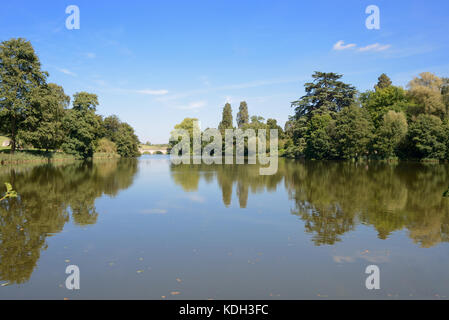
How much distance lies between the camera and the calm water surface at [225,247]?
619cm

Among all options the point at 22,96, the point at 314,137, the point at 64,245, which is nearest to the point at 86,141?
the point at 22,96

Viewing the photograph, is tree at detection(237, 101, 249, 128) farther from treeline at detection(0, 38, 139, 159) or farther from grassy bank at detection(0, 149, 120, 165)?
treeline at detection(0, 38, 139, 159)

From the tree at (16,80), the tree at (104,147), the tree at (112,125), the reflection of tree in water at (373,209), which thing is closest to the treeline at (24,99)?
the tree at (16,80)

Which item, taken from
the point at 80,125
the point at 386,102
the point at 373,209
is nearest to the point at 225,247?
the point at 373,209

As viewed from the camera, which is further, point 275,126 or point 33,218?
point 275,126

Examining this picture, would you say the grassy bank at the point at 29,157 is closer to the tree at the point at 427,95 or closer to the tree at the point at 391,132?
the tree at the point at 391,132

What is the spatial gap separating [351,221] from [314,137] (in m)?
58.7

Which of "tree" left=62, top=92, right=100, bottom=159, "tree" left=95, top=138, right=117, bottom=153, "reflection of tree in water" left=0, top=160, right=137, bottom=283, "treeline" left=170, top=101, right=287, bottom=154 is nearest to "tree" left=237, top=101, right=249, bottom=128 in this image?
"treeline" left=170, top=101, right=287, bottom=154

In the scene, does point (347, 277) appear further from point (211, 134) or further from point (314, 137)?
point (211, 134)

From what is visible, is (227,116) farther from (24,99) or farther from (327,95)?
(24,99)

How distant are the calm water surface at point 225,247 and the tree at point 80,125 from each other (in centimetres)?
5324

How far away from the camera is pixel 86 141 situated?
67312 millimetres

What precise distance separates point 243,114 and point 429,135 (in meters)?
85.3

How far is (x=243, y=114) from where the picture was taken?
130875 millimetres
